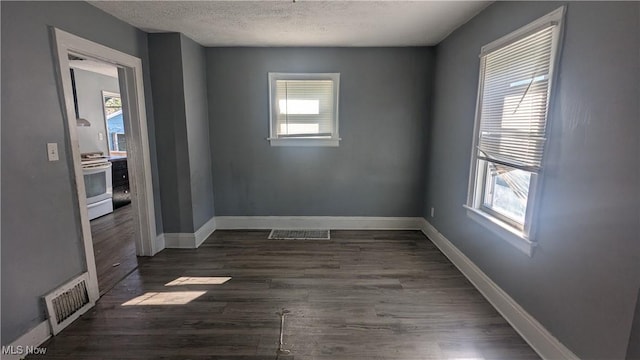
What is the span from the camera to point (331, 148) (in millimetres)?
4070

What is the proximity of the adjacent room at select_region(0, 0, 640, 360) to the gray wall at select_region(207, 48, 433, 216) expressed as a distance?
0.03m

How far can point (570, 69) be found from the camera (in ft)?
5.53

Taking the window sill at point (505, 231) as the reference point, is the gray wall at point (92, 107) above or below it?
Answer: above

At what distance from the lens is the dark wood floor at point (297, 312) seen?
194 centimetres

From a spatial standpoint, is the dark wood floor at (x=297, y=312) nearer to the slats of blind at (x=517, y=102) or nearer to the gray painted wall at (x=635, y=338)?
the gray painted wall at (x=635, y=338)

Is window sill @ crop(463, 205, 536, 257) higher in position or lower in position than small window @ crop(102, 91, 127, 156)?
lower

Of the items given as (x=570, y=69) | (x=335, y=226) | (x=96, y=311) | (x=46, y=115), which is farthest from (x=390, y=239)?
(x=46, y=115)

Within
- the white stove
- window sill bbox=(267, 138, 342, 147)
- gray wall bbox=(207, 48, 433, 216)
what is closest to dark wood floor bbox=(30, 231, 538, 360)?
gray wall bbox=(207, 48, 433, 216)

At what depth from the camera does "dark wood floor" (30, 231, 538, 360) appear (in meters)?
1.94

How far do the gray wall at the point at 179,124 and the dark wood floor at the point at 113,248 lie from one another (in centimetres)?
54

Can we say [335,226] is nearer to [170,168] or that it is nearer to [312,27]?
Result: [170,168]

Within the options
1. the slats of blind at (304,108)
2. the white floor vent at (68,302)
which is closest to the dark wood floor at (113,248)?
the white floor vent at (68,302)
